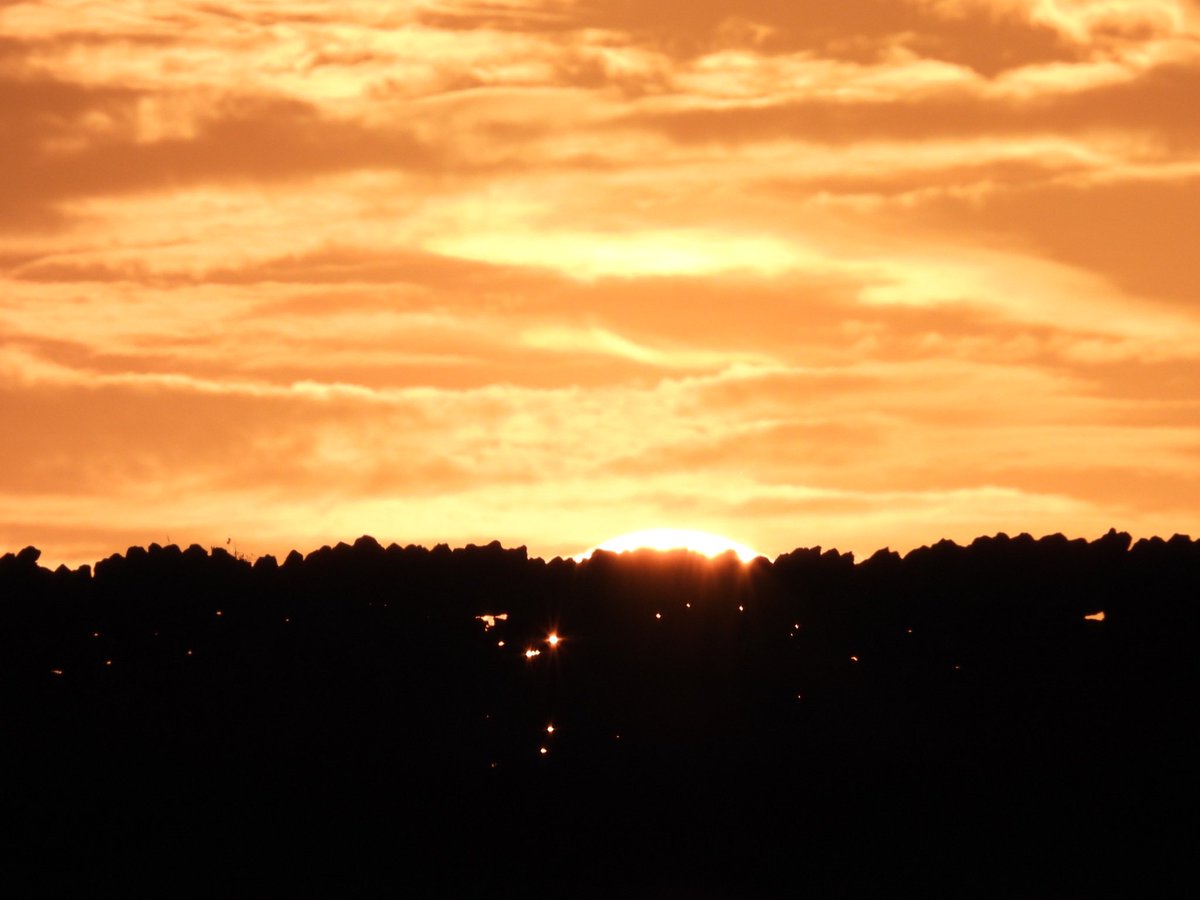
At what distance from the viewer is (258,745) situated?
63.6 ft

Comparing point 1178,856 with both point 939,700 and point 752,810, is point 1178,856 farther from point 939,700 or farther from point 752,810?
point 752,810

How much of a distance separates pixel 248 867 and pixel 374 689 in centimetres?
219

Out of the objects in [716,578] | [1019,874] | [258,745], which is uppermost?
[716,578]

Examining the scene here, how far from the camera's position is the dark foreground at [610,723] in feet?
61.3

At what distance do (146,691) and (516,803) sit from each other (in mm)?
4055

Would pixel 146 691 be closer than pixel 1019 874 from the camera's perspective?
No

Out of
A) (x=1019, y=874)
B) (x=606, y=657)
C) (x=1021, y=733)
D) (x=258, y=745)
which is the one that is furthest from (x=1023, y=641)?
(x=258, y=745)

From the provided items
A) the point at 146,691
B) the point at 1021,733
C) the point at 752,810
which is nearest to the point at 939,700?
the point at 1021,733

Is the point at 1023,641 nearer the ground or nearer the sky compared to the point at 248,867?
nearer the sky

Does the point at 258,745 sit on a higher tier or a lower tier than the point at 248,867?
higher

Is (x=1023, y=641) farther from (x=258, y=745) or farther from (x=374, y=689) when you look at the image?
(x=258, y=745)

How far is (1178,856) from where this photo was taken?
723 inches

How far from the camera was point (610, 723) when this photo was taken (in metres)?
19.3

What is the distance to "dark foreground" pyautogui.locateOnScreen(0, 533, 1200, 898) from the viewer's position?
1869 centimetres
